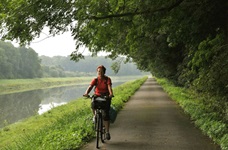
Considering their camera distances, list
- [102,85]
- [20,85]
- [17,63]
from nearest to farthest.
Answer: [102,85] → [20,85] → [17,63]

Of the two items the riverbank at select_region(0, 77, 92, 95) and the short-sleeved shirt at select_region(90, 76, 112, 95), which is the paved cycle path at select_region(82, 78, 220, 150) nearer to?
the short-sleeved shirt at select_region(90, 76, 112, 95)

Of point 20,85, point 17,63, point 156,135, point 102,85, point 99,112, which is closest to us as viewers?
point 99,112

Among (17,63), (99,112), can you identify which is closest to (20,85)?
(17,63)

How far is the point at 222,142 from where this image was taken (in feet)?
23.6

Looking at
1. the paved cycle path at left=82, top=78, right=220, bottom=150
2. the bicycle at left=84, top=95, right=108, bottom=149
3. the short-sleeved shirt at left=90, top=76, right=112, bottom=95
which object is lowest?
the paved cycle path at left=82, top=78, right=220, bottom=150

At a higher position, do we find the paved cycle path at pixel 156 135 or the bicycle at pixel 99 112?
the bicycle at pixel 99 112

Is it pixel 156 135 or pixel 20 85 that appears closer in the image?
pixel 156 135

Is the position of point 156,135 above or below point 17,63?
below

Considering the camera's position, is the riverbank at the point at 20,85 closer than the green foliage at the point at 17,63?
Yes

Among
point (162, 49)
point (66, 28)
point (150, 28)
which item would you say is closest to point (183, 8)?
point (150, 28)

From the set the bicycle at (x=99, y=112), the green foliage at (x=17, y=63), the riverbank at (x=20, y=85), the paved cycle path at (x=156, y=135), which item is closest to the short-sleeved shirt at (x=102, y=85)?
the bicycle at (x=99, y=112)

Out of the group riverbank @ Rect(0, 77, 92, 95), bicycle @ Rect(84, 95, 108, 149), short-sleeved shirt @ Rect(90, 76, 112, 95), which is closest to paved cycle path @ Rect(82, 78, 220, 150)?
bicycle @ Rect(84, 95, 108, 149)

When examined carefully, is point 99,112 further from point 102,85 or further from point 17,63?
point 17,63

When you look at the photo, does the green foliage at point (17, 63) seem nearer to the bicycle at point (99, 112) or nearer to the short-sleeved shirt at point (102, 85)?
the short-sleeved shirt at point (102, 85)
